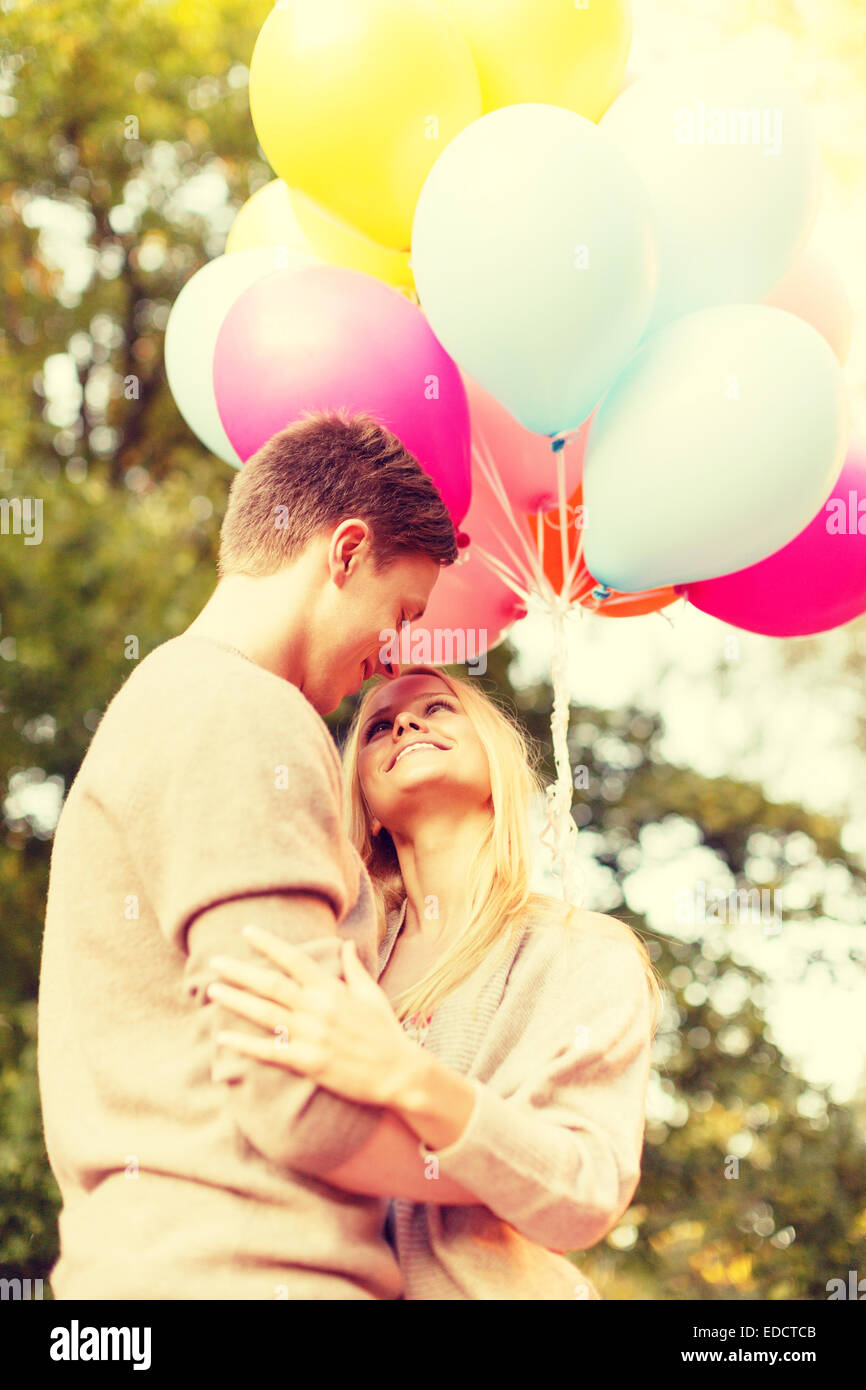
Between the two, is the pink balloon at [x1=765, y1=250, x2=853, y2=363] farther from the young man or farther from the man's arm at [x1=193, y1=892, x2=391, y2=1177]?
the man's arm at [x1=193, y1=892, x2=391, y2=1177]

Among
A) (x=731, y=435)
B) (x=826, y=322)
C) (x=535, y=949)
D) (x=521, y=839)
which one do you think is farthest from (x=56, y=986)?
(x=826, y=322)

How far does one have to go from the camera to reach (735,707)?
352 inches

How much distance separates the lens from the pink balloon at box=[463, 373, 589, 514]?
97.9 inches

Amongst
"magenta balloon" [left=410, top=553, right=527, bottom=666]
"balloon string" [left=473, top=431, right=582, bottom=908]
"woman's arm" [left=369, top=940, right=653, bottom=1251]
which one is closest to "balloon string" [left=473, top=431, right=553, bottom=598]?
"balloon string" [left=473, top=431, right=582, bottom=908]

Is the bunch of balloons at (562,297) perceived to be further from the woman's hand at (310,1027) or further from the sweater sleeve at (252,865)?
the woman's hand at (310,1027)

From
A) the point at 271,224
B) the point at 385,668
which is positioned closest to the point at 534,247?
the point at 385,668

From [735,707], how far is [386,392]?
7142mm

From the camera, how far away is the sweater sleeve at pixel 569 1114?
1598 mm

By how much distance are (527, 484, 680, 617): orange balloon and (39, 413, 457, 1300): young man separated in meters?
1.07

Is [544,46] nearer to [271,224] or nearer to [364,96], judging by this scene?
[364,96]

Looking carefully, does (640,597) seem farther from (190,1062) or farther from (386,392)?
(190,1062)

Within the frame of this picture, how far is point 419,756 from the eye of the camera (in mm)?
2402

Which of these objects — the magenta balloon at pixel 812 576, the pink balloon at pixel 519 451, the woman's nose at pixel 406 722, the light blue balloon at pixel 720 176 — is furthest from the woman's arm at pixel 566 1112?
the light blue balloon at pixel 720 176

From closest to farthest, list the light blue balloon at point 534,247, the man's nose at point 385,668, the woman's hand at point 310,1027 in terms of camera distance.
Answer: the woman's hand at point 310,1027, the light blue balloon at point 534,247, the man's nose at point 385,668
